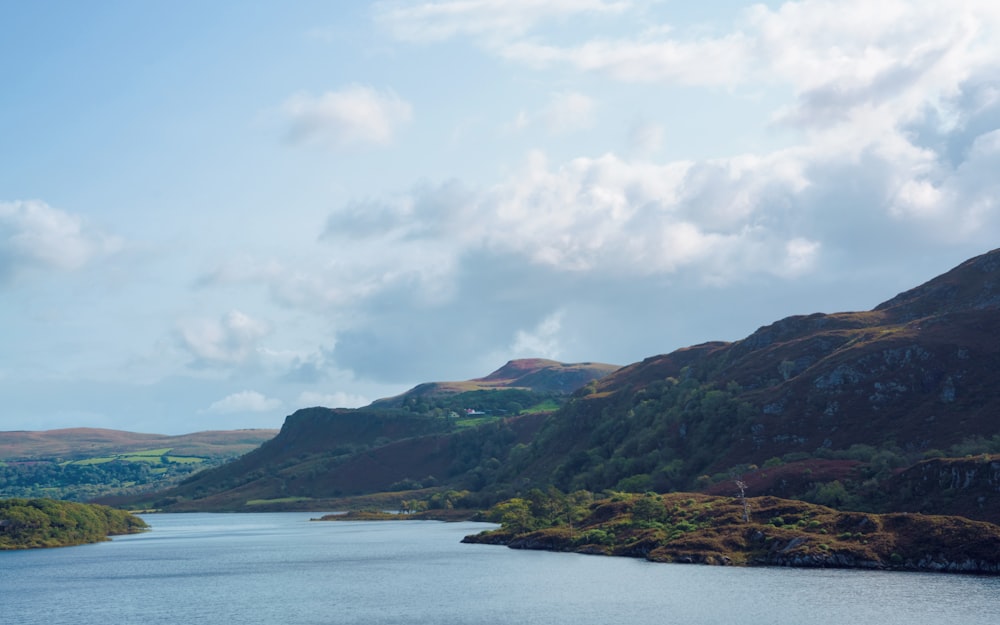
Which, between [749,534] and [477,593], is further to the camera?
[749,534]

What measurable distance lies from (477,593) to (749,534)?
138 feet

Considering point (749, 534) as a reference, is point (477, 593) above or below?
below

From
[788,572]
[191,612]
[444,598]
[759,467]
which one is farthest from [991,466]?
[191,612]

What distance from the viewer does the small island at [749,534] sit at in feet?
371

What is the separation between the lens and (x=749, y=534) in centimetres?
13200

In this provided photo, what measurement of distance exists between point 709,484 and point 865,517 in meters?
59.7

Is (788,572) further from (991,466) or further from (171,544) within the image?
(171,544)

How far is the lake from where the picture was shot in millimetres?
89750

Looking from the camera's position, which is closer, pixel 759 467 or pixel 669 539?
pixel 669 539

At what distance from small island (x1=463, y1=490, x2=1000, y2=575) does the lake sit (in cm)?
471

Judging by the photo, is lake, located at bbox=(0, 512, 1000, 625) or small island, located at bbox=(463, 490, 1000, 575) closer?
lake, located at bbox=(0, 512, 1000, 625)

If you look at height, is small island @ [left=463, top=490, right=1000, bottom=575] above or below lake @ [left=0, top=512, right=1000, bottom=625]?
above

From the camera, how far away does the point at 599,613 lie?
303 feet

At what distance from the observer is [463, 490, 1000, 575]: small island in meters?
113
